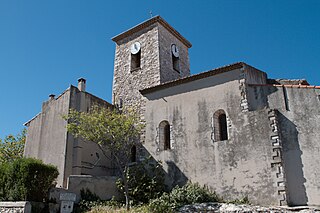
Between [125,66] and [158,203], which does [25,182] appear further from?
[125,66]

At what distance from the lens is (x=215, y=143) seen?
14867 millimetres

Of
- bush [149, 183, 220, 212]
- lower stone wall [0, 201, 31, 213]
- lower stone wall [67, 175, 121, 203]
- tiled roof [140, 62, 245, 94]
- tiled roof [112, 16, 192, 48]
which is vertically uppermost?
tiled roof [112, 16, 192, 48]

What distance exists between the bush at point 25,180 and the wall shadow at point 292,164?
9555 mm

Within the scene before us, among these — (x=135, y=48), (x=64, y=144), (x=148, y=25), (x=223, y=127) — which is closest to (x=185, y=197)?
(x=223, y=127)

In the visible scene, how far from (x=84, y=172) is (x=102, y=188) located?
1519mm

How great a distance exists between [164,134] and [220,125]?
313 centimetres

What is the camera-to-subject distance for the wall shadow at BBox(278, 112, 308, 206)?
1252cm

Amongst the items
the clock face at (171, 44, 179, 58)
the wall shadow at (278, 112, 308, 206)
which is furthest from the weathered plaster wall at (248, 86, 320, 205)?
the clock face at (171, 44, 179, 58)

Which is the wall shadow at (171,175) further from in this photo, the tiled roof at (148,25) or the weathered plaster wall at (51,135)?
the tiled roof at (148,25)

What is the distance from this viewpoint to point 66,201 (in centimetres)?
1366

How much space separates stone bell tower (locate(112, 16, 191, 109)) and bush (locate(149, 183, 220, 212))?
6.13 meters

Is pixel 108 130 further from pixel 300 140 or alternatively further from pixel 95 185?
pixel 300 140

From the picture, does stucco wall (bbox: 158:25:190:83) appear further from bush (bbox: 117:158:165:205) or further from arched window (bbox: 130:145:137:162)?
bush (bbox: 117:158:165:205)

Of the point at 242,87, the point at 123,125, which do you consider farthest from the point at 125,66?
the point at 242,87
